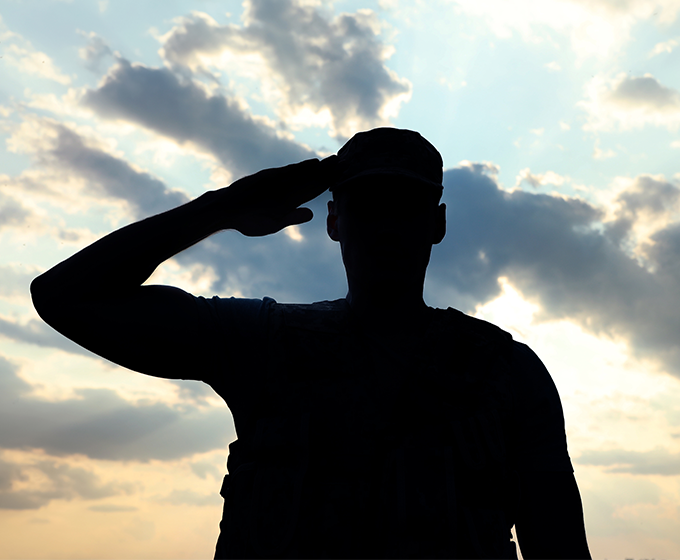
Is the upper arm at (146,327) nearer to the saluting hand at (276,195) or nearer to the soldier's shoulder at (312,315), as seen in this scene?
the soldier's shoulder at (312,315)

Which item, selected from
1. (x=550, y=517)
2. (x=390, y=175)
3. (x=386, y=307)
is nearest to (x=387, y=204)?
(x=390, y=175)

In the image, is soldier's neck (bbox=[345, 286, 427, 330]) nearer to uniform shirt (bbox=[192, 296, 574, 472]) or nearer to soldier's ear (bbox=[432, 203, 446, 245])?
soldier's ear (bbox=[432, 203, 446, 245])

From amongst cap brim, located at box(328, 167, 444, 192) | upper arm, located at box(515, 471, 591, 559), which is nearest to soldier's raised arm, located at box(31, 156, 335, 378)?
cap brim, located at box(328, 167, 444, 192)

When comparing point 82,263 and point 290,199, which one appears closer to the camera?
point 82,263

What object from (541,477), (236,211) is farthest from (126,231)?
(541,477)

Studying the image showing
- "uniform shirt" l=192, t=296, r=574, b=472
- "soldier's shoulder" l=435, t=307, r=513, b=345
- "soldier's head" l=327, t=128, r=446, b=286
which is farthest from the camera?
"soldier's shoulder" l=435, t=307, r=513, b=345

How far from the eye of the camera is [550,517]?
12.2 ft

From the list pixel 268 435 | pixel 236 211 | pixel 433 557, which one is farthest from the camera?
pixel 236 211

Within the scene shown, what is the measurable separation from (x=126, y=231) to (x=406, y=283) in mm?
1866

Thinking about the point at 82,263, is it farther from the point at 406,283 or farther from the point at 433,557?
the point at 433,557

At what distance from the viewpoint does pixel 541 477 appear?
3797 millimetres

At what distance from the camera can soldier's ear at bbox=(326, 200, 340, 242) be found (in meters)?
4.31

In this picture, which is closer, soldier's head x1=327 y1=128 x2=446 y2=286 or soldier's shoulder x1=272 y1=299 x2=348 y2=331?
soldier's head x1=327 y1=128 x2=446 y2=286

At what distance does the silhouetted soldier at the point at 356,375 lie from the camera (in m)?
3.45
